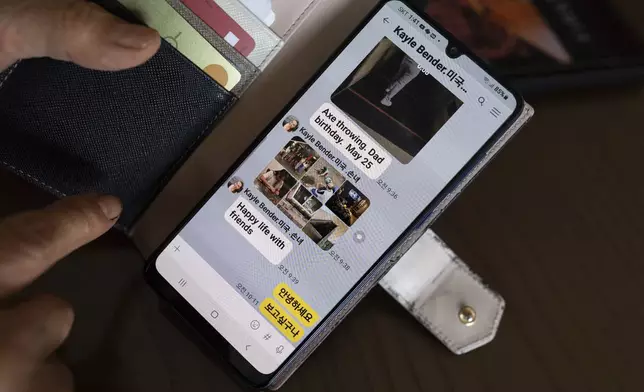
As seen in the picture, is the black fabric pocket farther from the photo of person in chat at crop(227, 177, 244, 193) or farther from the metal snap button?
the metal snap button

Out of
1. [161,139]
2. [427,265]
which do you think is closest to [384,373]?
[427,265]

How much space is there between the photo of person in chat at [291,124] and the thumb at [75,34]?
0.08 metres

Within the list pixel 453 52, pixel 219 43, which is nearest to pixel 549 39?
pixel 453 52

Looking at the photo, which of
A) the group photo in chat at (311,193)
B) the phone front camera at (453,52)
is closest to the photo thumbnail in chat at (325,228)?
the group photo in chat at (311,193)

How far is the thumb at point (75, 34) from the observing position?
28 cm

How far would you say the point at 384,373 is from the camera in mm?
335

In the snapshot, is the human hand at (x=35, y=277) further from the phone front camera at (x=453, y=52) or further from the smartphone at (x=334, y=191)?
the phone front camera at (x=453, y=52)

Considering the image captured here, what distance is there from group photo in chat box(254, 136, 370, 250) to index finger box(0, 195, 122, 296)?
0.09m

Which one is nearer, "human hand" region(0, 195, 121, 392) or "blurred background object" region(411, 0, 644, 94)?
"human hand" region(0, 195, 121, 392)

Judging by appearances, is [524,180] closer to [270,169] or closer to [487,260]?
[487,260]

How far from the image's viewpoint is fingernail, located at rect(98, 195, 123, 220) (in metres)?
0.29

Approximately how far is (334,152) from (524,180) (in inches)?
5.0

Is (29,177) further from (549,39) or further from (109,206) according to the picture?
(549,39)
